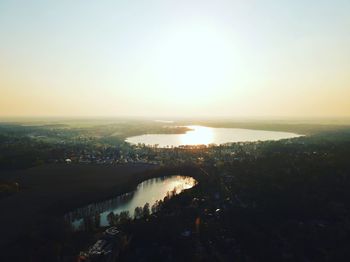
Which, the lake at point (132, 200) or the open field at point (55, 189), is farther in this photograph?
the lake at point (132, 200)

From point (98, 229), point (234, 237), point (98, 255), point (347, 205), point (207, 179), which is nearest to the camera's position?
point (98, 255)

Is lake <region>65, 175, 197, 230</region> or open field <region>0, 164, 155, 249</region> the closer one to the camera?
open field <region>0, 164, 155, 249</region>

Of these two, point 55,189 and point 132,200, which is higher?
point 55,189

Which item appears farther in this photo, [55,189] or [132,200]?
[55,189]

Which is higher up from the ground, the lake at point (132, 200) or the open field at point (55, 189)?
the open field at point (55, 189)

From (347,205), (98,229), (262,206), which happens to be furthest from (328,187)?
(98,229)

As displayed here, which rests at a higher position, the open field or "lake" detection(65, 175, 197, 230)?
the open field

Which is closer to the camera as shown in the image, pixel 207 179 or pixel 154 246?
pixel 154 246

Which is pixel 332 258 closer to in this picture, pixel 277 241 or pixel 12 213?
pixel 277 241
